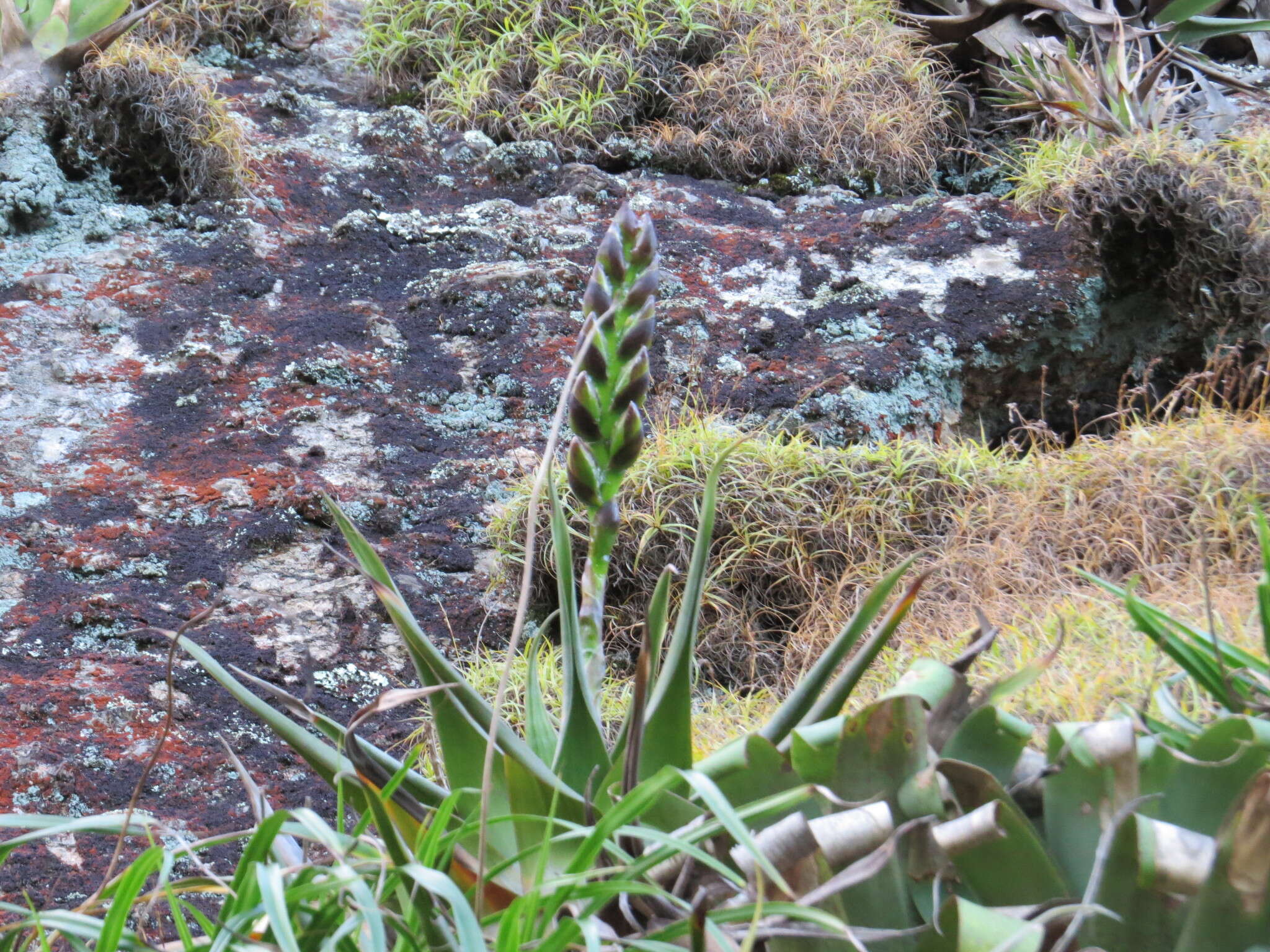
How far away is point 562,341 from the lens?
293 centimetres

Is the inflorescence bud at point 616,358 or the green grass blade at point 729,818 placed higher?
the inflorescence bud at point 616,358

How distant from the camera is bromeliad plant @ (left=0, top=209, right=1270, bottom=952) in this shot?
816mm

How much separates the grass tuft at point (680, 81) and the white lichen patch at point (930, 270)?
685 mm

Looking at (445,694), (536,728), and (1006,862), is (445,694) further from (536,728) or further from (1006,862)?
(1006,862)

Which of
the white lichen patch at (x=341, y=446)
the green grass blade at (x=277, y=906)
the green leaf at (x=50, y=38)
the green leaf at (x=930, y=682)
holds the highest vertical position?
the green leaf at (x=50, y=38)

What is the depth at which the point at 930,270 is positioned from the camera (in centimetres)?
320

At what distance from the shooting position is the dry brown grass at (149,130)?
121 inches

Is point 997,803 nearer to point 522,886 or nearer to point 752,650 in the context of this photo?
point 522,886

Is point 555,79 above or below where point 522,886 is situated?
above

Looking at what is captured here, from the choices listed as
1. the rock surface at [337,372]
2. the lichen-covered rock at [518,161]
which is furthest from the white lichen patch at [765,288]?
the lichen-covered rock at [518,161]

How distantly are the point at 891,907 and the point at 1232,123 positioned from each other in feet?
12.7

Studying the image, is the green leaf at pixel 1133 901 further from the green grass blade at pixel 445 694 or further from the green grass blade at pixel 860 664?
the green grass blade at pixel 445 694

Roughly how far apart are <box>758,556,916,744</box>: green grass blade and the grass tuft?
2.96 metres

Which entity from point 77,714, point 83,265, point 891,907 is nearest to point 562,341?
point 83,265
